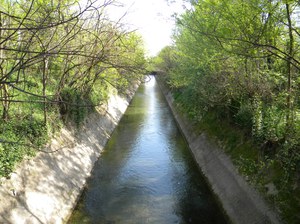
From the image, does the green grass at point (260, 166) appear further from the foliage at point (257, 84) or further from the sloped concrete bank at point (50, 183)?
the sloped concrete bank at point (50, 183)

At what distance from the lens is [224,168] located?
1373 centimetres

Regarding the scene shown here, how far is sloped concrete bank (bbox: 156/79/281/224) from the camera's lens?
989 cm

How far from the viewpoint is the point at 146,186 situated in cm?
1411

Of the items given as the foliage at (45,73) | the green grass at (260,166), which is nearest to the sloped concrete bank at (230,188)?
the green grass at (260,166)

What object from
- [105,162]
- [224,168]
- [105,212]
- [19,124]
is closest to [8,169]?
[19,124]

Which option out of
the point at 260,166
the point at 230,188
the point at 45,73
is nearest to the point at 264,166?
the point at 260,166

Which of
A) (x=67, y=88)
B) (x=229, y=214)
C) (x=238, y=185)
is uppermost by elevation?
(x=67, y=88)

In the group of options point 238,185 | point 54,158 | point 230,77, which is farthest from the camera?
point 230,77

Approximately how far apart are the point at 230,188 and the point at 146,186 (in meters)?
4.04

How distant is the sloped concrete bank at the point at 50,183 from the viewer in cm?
928

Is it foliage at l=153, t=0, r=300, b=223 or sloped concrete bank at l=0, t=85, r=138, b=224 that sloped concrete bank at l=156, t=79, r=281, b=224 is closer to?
foliage at l=153, t=0, r=300, b=223

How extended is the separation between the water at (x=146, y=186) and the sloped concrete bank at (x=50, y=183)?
1.98ft

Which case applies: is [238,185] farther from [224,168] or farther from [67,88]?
[67,88]

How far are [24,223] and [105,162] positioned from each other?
8362 mm
